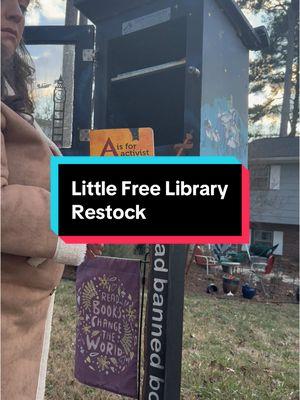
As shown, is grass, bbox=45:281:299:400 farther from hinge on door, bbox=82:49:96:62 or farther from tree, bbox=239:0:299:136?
tree, bbox=239:0:299:136

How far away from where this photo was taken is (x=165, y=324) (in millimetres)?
1932

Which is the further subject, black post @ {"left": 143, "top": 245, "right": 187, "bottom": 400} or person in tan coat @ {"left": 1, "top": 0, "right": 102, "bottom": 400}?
black post @ {"left": 143, "top": 245, "right": 187, "bottom": 400}

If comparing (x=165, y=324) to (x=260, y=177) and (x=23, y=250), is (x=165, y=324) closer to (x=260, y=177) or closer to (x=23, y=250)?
(x=23, y=250)

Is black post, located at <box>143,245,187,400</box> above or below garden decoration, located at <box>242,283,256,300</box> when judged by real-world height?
above

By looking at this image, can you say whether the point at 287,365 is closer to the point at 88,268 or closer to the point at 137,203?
the point at 88,268

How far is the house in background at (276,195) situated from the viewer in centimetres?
1544

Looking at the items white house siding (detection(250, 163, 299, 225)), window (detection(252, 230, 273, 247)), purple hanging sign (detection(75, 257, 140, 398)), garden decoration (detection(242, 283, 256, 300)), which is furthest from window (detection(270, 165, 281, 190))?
purple hanging sign (detection(75, 257, 140, 398))

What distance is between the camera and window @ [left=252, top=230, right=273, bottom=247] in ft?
52.7

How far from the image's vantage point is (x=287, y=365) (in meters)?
3.97

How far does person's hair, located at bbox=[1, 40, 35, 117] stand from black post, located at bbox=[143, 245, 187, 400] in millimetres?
902

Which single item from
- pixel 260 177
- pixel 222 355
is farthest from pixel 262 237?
pixel 222 355

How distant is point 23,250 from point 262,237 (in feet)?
52.4

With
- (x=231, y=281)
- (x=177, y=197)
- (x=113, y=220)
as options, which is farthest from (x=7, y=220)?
(x=231, y=281)

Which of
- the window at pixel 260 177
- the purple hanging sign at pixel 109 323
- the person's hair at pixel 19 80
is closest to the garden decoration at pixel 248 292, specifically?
the purple hanging sign at pixel 109 323
